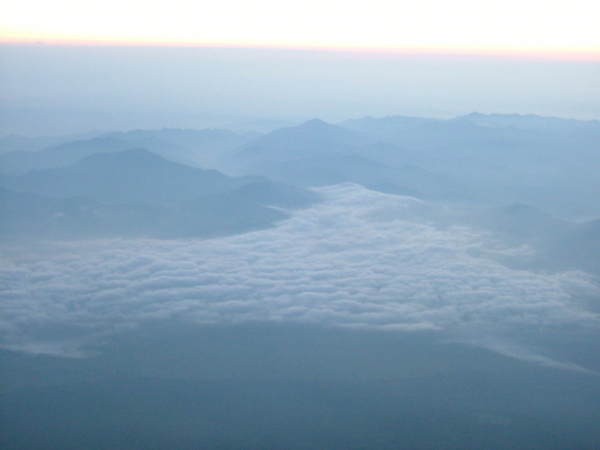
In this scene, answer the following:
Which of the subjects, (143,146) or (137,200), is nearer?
(137,200)

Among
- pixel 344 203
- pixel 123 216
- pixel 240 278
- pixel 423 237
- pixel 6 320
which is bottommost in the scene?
pixel 6 320

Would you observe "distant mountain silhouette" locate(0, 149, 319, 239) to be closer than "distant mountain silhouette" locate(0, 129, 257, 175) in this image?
Yes

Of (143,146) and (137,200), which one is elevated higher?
(143,146)

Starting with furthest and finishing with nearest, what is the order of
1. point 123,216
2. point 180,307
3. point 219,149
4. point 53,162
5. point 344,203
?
point 219,149 → point 53,162 → point 344,203 → point 123,216 → point 180,307

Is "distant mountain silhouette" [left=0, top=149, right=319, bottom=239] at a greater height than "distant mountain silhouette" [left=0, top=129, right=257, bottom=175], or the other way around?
"distant mountain silhouette" [left=0, top=129, right=257, bottom=175]

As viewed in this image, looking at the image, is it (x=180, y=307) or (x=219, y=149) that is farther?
(x=219, y=149)

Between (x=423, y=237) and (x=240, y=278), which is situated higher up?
(x=423, y=237)

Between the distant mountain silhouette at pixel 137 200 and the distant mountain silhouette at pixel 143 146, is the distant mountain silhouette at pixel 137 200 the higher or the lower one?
the lower one

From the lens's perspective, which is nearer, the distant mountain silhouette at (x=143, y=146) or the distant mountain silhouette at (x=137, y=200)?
the distant mountain silhouette at (x=137, y=200)

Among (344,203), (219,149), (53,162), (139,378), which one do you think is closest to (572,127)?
(219,149)

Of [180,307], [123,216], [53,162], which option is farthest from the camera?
[53,162]

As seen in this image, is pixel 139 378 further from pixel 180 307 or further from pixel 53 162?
pixel 53 162
